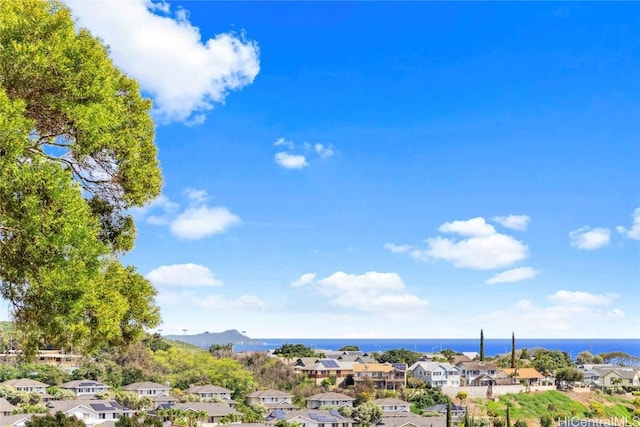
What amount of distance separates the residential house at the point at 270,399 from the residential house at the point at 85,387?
1397cm

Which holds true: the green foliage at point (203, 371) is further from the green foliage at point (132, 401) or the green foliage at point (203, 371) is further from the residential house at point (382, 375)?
the residential house at point (382, 375)

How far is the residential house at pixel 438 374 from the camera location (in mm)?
70312

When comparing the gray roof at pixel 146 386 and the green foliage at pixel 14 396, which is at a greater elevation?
the gray roof at pixel 146 386

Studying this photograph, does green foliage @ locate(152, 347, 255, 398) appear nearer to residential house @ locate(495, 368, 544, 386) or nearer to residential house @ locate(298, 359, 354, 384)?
residential house @ locate(298, 359, 354, 384)

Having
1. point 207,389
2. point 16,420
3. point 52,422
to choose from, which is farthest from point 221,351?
point 52,422

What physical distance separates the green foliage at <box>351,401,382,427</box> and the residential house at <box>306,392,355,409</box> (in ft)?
9.45

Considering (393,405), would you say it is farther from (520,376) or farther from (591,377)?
(591,377)

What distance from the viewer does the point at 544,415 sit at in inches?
2359

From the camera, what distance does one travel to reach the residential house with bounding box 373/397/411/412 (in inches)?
2285

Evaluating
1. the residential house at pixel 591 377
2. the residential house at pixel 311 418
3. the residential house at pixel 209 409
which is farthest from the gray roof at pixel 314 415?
the residential house at pixel 591 377

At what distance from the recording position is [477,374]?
2874 inches

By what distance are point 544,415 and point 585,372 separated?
2509 cm

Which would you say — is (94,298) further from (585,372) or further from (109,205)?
(585,372)

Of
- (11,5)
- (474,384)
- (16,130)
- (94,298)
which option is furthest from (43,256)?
(474,384)
